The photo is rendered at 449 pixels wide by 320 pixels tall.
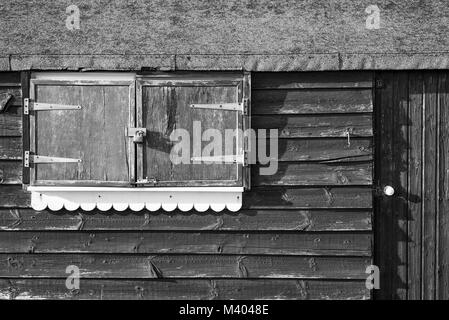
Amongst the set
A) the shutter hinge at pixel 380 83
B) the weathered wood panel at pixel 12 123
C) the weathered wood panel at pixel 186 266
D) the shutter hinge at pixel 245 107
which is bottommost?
the weathered wood panel at pixel 186 266

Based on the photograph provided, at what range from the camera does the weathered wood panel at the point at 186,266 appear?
6098 millimetres

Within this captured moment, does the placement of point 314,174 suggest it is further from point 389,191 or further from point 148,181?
point 148,181

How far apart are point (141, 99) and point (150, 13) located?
827mm

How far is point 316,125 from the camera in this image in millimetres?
6070

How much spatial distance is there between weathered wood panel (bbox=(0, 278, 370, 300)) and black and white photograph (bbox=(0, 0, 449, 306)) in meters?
0.01

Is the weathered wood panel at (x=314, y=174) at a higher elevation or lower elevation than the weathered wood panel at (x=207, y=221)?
higher

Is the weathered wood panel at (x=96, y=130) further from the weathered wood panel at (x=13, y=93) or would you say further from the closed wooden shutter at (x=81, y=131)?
the weathered wood panel at (x=13, y=93)

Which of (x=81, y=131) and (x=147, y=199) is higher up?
(x=81, y=131)

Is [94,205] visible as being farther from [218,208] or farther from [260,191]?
[260,191]

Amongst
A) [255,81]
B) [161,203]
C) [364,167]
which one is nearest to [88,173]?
[161,203]

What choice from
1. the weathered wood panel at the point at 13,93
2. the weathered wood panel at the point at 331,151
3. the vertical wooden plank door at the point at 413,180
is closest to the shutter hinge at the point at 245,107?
the weathered wood panel at the point at 331,151

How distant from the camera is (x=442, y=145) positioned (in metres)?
6.15

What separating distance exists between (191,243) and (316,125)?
4.90 feet

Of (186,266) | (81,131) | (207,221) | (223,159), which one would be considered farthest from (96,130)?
(186,266)
